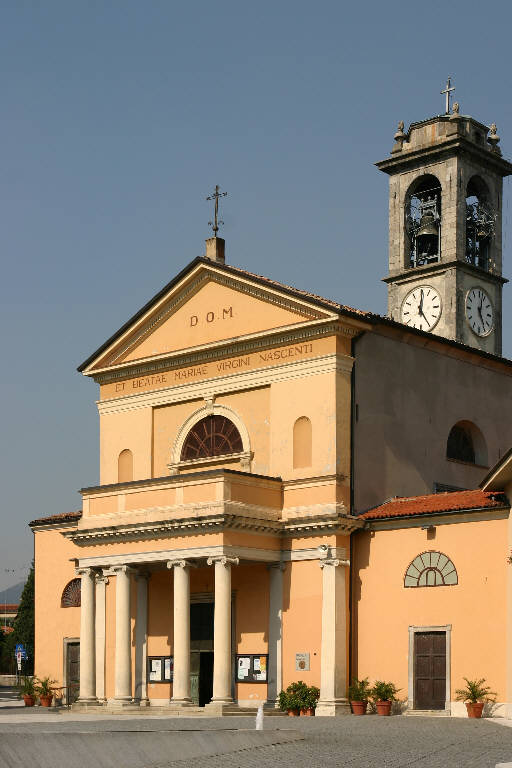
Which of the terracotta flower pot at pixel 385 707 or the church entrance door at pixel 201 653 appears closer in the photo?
the terracotta flower pot at pixel 385 707

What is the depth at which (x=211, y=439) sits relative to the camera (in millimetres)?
39656

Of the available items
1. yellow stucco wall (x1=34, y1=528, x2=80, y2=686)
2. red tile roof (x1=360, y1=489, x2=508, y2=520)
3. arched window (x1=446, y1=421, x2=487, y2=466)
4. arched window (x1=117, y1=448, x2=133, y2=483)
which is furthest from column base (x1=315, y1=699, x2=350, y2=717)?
yellow stucco wall (x1=34, y1=528, x2=80, y2=686)

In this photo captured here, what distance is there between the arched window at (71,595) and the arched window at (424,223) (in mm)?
19019

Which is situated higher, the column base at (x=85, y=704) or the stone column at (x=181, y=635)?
the stone column at (x=181, y=635)

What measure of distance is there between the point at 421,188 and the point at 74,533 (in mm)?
22856

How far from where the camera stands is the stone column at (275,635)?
118 feet

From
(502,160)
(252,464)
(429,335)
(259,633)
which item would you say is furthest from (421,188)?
(259,633)

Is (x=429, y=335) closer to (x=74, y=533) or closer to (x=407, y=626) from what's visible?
(x=407, y=626)

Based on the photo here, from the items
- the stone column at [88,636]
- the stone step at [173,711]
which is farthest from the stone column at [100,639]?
the stone step at [173,711]

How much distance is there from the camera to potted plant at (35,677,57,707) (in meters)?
42.7

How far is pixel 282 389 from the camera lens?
37750mm

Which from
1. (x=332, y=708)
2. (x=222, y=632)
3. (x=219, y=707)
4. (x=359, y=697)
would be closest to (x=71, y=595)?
(x=222, y=632)

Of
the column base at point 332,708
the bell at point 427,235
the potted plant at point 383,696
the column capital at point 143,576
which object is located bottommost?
the column base at point 332,708

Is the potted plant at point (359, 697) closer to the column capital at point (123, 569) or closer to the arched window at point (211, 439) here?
the column capital at point (123, 569)
